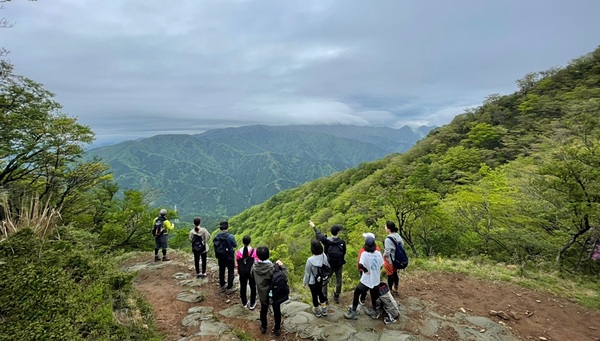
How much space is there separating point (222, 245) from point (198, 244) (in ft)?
4.74

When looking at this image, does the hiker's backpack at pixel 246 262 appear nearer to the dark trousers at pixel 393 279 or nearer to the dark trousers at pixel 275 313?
the dark trousers at pixel 275 313

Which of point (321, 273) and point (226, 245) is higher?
point (226, 245)

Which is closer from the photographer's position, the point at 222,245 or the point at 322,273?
the point at 322,273

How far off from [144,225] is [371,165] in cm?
4612

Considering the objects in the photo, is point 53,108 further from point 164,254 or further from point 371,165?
point 371,165

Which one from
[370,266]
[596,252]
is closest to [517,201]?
[596,252]

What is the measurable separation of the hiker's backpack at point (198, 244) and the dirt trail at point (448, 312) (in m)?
1.04

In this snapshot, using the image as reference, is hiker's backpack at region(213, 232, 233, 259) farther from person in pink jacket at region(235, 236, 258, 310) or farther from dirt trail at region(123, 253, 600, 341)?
dirt trail at region(123, 253, 600, 341)

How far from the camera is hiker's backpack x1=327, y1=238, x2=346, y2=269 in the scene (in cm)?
629

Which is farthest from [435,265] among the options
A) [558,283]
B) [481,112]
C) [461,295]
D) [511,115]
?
[481,112]

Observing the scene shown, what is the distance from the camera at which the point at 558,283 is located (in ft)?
26.9

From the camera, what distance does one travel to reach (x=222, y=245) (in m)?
7.04

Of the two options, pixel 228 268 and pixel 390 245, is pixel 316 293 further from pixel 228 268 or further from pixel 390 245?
pixel 228 268

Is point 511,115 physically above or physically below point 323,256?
above
